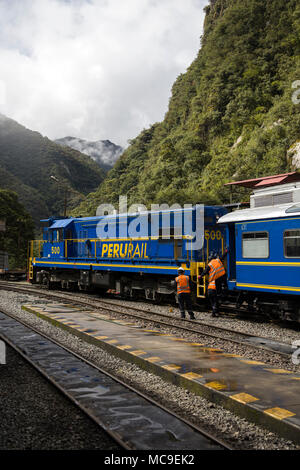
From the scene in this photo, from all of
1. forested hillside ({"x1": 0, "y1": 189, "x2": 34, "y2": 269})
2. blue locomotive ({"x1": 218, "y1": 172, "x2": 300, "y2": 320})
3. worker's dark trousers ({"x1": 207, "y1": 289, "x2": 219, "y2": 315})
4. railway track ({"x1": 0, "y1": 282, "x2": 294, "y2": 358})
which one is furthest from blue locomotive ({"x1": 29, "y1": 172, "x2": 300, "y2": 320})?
forested hillside ({"x1": 0, "y1": 189, "x2": 34, "y2": 269})

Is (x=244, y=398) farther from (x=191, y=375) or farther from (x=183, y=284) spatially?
(x=183, y=284)

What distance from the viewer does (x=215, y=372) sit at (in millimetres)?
6734

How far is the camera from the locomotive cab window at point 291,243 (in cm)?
1066

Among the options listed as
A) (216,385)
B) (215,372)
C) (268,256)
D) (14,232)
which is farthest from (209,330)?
(14,232)

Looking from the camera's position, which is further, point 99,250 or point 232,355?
point 99,250

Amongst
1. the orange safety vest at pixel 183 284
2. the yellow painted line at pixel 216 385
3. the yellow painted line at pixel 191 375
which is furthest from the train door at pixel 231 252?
the yellow painted line at pixel 216 385

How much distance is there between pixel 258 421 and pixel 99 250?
15490 millimetres

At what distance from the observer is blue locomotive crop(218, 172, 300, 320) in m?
10.9

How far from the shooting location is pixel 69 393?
605 centimetres

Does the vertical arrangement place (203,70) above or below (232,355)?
above

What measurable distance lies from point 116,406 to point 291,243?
23.2ft

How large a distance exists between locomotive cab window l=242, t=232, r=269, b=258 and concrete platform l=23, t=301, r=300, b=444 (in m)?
3.83

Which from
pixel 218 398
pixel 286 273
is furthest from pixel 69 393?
pixel 286 273

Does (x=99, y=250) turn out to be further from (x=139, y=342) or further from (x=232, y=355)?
(x=232, y=355)
